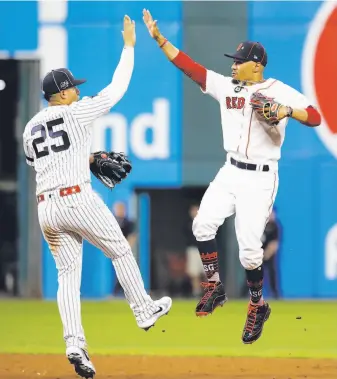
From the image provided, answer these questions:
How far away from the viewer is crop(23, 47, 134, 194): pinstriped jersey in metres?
8.86

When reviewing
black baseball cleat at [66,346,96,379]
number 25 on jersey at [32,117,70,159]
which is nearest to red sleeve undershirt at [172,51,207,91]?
number 25 on jersey at [32,117,70,159]

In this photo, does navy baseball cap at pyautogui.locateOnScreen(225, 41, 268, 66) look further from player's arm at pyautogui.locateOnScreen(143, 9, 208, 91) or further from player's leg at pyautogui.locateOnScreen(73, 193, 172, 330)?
player's leg at pyautogui.locateOnScreen(73, 193, 172, 330)

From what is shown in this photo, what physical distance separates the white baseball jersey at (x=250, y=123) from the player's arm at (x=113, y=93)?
853 mm

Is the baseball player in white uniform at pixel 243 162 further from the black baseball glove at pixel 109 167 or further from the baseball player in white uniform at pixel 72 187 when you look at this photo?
the black baseball glove at pixel 109 167

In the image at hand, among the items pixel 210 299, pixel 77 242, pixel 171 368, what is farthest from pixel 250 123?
pixel 171 368

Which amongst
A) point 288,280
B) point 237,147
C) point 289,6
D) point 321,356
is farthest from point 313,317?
point 237,147

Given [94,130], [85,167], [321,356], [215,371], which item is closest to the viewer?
[85,167]

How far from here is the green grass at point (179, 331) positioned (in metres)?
12.3

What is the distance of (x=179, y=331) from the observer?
1398 cm

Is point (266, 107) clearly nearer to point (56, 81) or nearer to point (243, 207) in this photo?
point (243, 207)

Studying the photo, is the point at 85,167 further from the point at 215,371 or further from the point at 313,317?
the point at 313,317

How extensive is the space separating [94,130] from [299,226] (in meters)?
3.39

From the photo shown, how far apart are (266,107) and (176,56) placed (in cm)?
96

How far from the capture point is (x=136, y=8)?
17.4 metres
